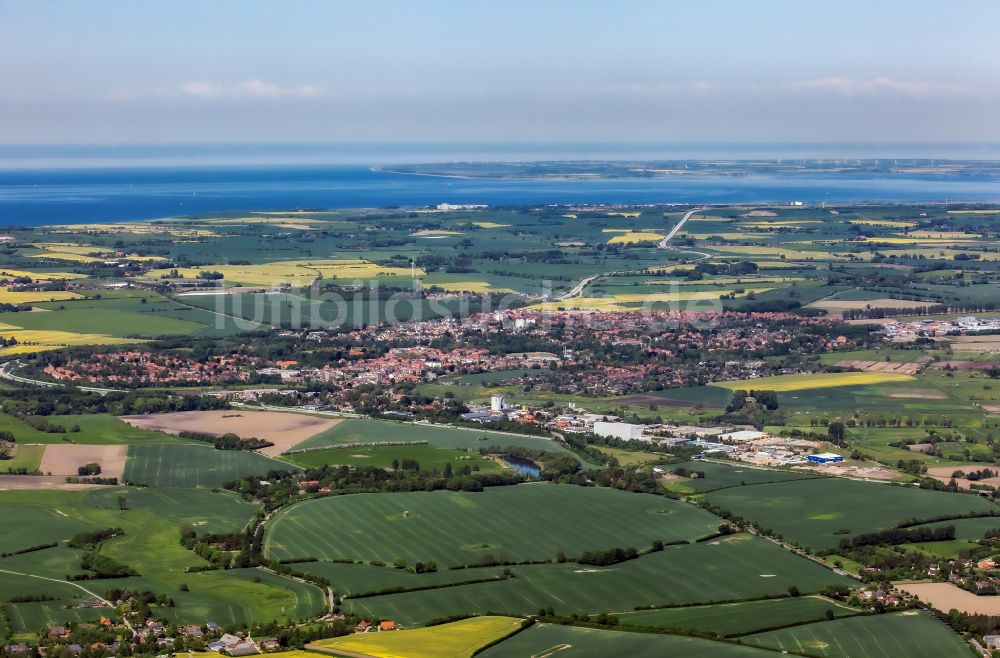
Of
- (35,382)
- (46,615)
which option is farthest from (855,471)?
(35,382)

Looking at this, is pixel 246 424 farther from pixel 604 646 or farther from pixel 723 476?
pixel 604 646

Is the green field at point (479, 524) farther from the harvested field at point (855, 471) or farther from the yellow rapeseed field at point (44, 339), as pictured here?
the yellow rapeseed field at point (44, 339)

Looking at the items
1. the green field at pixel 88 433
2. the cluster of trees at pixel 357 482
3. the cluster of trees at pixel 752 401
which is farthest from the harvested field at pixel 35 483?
the cluster of trees at pixel 752 401

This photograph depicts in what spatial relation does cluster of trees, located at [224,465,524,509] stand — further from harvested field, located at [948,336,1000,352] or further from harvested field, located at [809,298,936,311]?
harvested field, located at [809,298,936,311]

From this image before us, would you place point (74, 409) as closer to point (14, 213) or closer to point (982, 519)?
A: point (982, 519)

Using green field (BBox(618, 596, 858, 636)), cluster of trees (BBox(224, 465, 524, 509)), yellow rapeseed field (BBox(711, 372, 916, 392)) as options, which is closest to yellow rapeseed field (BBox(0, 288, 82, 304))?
yellow rapeseed field (BBox(711, 372, 916, 392))
